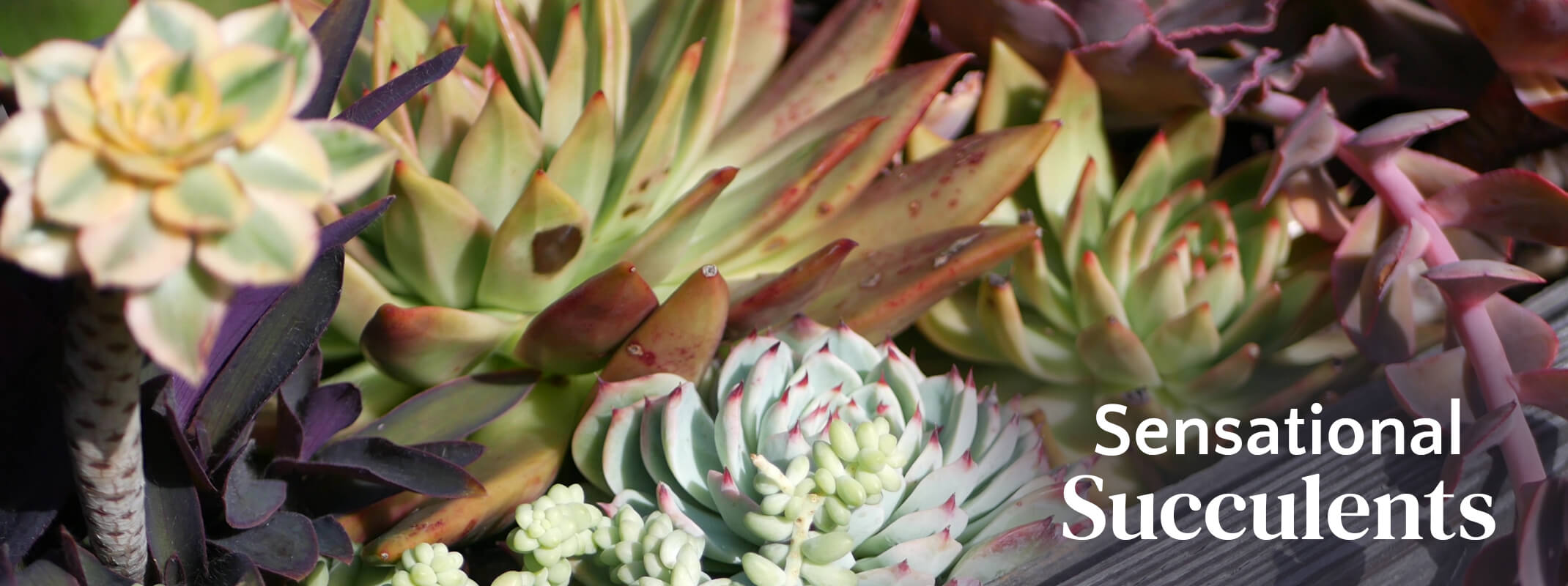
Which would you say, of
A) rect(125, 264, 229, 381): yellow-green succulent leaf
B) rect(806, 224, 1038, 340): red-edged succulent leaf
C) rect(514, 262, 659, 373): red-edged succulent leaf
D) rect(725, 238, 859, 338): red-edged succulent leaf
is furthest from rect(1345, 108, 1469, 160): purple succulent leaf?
rect(125, 264, 229, 381): yellow-green succulent leaf

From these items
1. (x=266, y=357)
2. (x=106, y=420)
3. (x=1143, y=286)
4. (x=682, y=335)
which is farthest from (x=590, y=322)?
(x=1143, y=286)

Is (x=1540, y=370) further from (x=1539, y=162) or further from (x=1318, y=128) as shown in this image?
(x=1539, y=162)

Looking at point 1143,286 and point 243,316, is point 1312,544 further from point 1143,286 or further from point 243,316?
point 243,316

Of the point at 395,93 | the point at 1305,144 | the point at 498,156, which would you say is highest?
the point at 395,93

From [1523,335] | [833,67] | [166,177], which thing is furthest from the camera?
[833,67]

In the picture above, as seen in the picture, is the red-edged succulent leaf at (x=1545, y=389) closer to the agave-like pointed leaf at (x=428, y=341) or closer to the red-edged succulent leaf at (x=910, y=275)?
the red-edged succulent leaf at (x=910, y=275)

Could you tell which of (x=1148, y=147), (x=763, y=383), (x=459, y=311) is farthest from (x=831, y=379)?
(x=1148, y=147)

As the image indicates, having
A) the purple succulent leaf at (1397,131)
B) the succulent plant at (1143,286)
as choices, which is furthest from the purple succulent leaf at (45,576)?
the purple succulent leaf at (1397,131)
